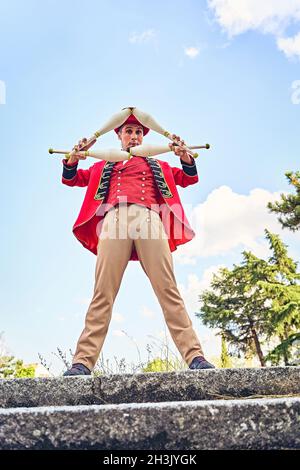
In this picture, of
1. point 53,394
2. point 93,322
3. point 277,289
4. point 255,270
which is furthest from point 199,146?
point 255,270

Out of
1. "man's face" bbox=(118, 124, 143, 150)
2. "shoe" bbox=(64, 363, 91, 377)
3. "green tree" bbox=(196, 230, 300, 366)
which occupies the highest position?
"green tree" bbox=(196, 230, 300, 366)

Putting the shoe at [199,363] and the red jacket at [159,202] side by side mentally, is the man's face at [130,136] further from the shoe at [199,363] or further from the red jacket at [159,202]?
the shoe at [199,363]

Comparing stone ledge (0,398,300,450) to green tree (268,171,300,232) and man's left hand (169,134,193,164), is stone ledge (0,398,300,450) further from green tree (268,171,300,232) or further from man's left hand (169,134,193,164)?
green tree (268,171,300,232)

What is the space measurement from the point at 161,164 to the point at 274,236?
510 inches

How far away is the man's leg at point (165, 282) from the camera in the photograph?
3.33 m

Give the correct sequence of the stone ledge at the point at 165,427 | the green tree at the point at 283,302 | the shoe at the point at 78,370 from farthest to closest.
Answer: the green tree at the point at 283,302
the shoe at the point at 78,370
the stone ledge at the point at 165,427

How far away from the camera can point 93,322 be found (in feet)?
11.2

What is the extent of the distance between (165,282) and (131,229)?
44 cm

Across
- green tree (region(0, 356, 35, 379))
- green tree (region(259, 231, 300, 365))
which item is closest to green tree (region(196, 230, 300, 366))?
green tree (region(259, 231, 300, 365))

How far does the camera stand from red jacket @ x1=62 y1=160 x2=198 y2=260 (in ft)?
12.4

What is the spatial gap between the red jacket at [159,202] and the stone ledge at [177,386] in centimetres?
124

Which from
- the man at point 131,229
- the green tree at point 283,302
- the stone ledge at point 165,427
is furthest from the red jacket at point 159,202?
the green tree at point 283,302

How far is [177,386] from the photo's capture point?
105 inches

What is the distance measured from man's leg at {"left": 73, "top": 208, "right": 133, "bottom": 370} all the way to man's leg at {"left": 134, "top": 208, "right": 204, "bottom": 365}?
5.9 inches
